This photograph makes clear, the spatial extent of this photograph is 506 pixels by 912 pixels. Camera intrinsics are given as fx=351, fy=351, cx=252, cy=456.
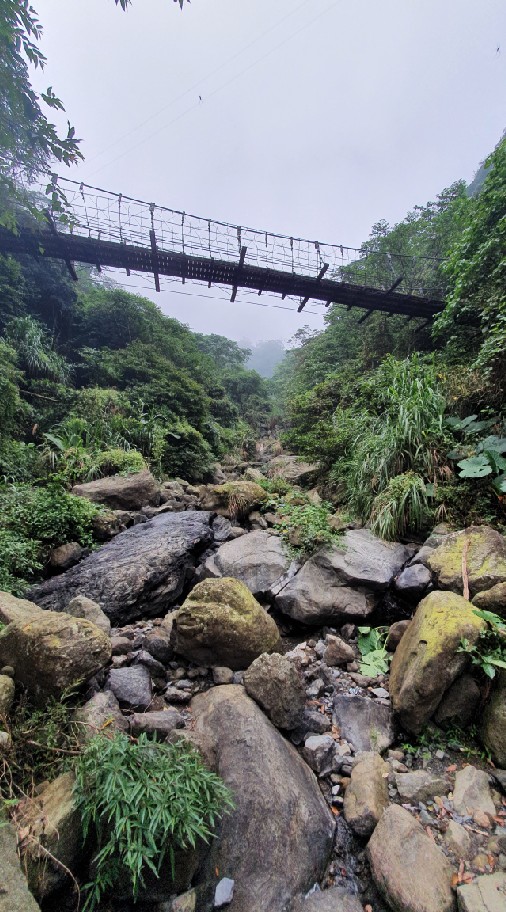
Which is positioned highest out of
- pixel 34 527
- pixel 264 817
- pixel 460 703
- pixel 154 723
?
pixel 34 527

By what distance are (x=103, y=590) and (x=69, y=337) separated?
440 inches

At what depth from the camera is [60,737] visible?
1.85 meters

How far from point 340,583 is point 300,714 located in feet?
4.38

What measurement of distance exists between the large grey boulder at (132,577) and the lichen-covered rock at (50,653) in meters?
1.16

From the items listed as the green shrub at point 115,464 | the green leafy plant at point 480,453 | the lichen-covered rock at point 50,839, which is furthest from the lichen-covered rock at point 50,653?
the green shrub at point 115,464

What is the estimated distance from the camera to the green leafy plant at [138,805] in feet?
4.71

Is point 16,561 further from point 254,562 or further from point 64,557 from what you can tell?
point 254,562

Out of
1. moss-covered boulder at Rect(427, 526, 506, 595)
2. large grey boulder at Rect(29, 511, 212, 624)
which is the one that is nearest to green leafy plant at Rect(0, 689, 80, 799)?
large grey boulder at Rect(29, 511, 212, 624)

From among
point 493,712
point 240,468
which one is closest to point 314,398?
point 240,468

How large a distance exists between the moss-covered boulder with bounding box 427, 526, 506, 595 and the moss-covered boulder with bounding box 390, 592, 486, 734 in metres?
0.48

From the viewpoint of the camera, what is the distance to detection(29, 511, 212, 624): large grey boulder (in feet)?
11.1

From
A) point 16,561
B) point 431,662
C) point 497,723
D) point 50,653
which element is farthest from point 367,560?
point 16,561

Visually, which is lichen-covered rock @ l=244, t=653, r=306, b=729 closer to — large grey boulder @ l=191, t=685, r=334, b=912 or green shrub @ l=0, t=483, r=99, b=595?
large grey boulder @ l=191, t=685, r=334, b=912

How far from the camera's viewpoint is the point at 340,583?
344 cm
